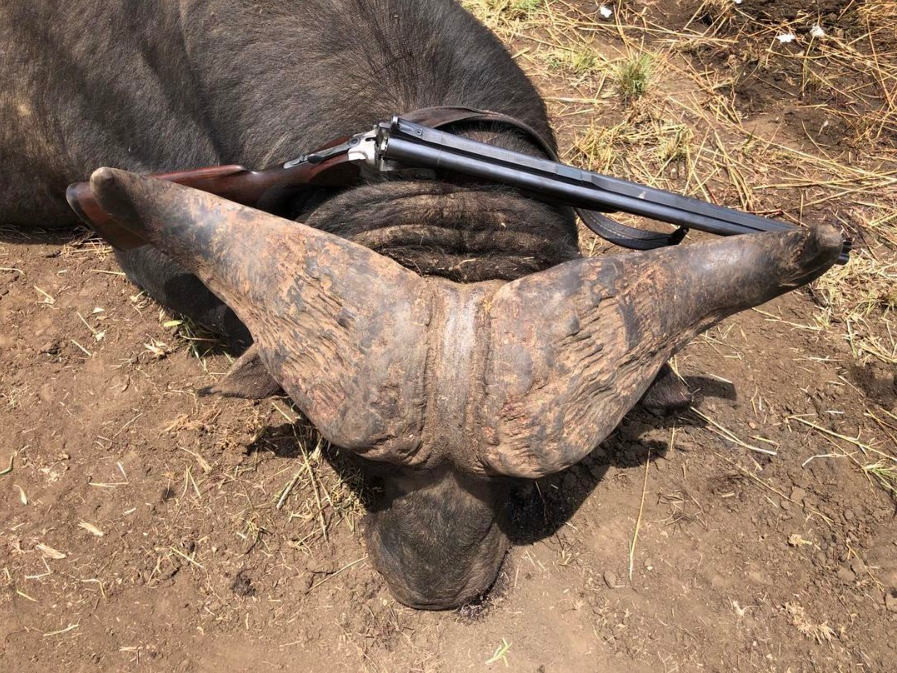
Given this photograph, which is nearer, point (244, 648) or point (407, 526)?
point (407, 526)

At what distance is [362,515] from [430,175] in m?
1.87

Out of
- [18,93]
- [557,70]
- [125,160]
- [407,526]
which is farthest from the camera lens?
[557,70]

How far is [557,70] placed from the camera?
5590 mm

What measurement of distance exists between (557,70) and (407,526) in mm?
4363

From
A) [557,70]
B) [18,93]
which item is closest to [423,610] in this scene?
[18,93]

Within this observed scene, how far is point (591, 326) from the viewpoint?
1.97 m

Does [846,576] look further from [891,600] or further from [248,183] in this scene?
[248,183]

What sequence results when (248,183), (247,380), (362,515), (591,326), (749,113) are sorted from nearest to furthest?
(591,326) < (247,380) < (248,183) < (362,515) < (749,113)

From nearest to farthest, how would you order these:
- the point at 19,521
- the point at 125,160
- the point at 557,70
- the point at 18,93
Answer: the point at 19,521
the point at 125,160
the point at 18,93
the point at 557,70

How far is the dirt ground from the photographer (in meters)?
3.09

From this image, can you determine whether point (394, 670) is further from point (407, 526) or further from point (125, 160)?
point (125, 160)

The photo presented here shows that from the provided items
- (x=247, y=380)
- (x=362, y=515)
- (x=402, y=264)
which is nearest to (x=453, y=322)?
(x=402, y=264)

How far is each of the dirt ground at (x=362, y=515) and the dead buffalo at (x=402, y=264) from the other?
46 cm

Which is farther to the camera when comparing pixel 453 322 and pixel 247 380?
pixel 247 380
